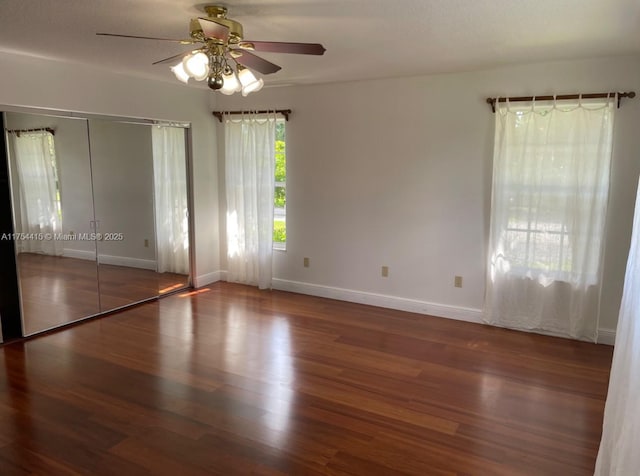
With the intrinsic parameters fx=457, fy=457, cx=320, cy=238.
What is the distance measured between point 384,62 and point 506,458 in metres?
3.01

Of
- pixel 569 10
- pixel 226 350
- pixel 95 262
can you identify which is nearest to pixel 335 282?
pixel 226 350

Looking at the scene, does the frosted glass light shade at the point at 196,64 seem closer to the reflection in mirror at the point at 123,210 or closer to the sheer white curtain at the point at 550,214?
the reflection in mirror at the point at 123,210

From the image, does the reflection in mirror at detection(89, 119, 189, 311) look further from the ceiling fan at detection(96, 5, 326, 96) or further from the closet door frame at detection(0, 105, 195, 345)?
the ceiling fan at detection(96, 5, 326, 96)

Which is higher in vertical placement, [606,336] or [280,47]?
[280,47]

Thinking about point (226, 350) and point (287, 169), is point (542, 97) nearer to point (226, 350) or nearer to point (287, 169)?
point (287, 169)

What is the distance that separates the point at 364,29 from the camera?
2859 millimetres

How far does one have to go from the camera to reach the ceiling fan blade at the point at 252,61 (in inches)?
107

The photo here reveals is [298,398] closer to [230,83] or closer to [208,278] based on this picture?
[230,83]

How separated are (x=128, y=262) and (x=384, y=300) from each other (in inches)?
107

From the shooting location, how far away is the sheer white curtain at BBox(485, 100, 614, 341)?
12.3ft

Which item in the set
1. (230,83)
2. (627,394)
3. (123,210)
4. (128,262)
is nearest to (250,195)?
(123,210)

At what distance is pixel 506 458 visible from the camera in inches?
93.8

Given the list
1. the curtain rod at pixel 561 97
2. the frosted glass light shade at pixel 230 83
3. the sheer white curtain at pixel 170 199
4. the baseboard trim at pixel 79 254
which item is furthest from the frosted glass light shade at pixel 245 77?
the baseboard trim at pixel 79 254

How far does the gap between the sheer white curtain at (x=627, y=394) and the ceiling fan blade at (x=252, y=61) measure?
6.83 feet
